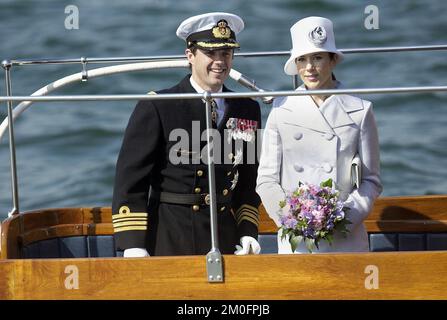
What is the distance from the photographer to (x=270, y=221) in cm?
536

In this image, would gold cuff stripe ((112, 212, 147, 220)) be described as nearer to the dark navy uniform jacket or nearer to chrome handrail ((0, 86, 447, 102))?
the dark navy uniform jacket

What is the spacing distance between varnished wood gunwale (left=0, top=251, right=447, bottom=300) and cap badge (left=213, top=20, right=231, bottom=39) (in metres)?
0.81

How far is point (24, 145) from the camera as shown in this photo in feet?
37.2

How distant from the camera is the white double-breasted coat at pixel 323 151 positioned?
14.1 ft

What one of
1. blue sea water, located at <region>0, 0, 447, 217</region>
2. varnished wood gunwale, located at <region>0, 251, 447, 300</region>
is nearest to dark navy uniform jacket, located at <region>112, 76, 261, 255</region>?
varnished wood gunwale, located at <region>0, 251, 447, 300</region>

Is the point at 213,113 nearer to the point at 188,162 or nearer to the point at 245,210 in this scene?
the point at 188,162

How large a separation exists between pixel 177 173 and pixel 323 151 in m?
0.56

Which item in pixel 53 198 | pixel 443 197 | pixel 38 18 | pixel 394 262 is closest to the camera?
pixel 394 262

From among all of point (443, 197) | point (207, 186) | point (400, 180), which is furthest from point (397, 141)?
point (207, 186)

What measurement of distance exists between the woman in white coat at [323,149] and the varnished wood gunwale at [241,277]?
0.50 ft

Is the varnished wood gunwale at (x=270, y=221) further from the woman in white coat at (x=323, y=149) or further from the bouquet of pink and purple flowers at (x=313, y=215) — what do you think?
the bouquet of pink and purple flowers at (x=313, y=215)

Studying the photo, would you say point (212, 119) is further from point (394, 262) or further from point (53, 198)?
point (53, 198)

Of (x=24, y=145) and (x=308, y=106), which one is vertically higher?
(x=24, y=145)
